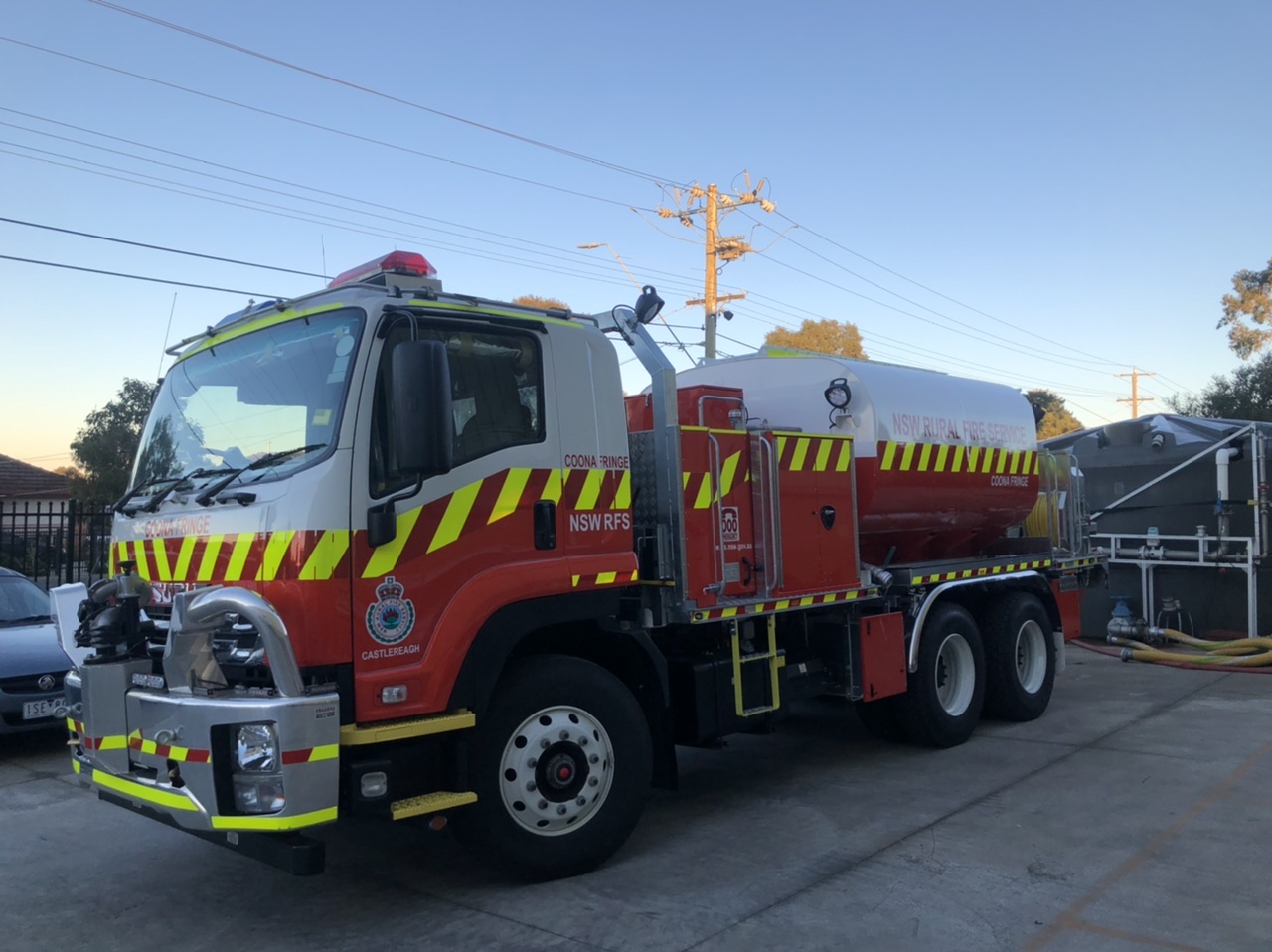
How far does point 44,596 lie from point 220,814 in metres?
6.84

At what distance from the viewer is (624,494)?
221 inches

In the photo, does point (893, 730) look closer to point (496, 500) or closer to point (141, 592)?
point (496, 500)

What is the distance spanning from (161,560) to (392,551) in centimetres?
123

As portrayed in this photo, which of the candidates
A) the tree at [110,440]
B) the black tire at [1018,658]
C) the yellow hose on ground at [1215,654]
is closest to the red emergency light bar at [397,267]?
the black tire at [1018,658]

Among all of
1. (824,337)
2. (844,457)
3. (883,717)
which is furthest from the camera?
(824,337)

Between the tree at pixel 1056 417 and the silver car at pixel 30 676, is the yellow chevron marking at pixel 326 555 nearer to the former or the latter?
the silver car at pixel 30 676

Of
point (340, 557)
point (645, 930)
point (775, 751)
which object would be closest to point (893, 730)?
point (775, 751)

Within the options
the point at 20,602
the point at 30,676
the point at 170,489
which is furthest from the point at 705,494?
the point at 20,602

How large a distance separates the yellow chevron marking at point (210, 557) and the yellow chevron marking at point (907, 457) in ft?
15.9

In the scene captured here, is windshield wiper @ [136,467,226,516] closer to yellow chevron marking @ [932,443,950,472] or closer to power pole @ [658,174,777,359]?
yellow chevron marking @ [932,443,950,472]

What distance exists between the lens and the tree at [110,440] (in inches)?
1058

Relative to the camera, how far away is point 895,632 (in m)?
7.54

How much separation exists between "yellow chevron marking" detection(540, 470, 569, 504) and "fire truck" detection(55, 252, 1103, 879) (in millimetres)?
16

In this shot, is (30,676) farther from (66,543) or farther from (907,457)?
(66,543)
